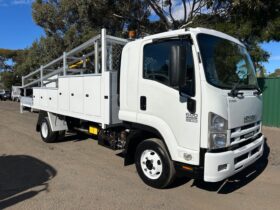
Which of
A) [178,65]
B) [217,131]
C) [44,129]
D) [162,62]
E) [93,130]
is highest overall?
[162,62]

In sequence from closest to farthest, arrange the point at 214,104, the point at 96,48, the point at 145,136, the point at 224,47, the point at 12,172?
the point at 214,104 < the point at 224,47 < the point at 145,136 < the point at 12,172 < the point at 96,48

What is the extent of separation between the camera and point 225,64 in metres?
4.54

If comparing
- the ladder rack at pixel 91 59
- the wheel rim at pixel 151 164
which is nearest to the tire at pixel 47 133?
the ladder rack at pixel 91 59

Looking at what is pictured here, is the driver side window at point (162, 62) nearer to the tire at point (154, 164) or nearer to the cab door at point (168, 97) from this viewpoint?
the cab door at point (168, 97)

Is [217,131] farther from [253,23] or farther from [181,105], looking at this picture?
[253,23]

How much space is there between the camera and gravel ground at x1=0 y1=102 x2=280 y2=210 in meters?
4.45

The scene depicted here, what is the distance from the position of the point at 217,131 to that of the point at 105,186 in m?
2.25

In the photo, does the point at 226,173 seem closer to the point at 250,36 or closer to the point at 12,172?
the point at 12,172

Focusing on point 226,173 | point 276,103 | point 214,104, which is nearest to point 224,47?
point 214,104

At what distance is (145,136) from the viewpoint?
17.2 feet

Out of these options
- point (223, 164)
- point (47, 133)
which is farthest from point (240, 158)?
point (47, 133)

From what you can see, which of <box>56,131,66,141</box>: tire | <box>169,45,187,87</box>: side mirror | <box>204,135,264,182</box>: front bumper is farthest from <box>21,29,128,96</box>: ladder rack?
<box>204,135,264,182</box>: front bumper

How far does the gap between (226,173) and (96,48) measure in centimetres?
398

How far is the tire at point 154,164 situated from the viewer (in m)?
4.74
